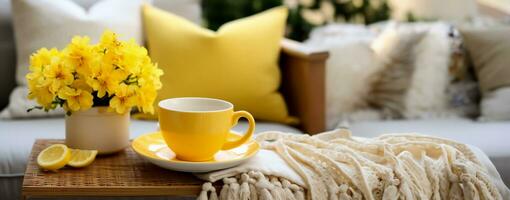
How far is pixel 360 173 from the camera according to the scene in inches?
44.7

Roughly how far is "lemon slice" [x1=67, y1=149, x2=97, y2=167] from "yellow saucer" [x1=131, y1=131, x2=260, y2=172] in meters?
0.08

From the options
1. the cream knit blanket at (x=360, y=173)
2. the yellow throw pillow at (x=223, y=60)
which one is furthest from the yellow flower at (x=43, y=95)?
the yellow throw pillow at (x=223, y=60)

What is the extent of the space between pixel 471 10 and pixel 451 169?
1.94 meters

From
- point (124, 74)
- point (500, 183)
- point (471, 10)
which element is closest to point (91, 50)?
point (124, 74)

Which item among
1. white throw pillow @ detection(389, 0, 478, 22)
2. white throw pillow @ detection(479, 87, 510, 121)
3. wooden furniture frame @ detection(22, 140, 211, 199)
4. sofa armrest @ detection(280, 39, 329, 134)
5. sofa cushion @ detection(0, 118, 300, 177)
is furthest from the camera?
white throw pillow @ detection(389, 0, 478, 22)

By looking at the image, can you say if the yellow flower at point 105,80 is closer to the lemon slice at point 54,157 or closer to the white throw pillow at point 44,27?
the lemon slice at point 54,157

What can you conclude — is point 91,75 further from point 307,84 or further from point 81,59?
point 307,84

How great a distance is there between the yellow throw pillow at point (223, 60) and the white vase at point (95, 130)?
0.66 meters

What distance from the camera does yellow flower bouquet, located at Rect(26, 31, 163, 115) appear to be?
1156 millimetres

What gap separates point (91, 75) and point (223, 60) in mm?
756

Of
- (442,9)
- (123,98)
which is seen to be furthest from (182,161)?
(442,9)

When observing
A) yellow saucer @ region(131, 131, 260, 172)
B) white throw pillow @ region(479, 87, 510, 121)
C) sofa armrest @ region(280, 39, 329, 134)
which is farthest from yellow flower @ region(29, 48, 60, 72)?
white throw pillow @ region(479, 87, 510, 121)

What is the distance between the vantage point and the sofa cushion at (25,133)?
5.05ft

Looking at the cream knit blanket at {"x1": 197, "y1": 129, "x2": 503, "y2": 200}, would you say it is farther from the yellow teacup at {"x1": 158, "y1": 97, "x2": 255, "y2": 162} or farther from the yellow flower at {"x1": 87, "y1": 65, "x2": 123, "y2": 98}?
the yellow flower at {"x1": 87, "y1": 65, "x2": 123, "y2": 98}
